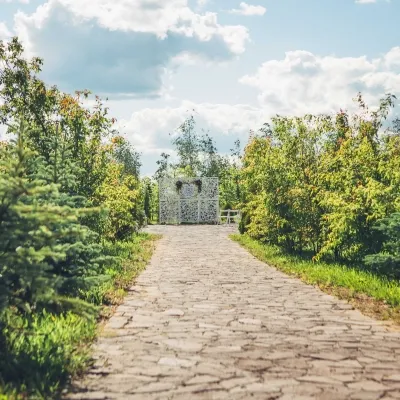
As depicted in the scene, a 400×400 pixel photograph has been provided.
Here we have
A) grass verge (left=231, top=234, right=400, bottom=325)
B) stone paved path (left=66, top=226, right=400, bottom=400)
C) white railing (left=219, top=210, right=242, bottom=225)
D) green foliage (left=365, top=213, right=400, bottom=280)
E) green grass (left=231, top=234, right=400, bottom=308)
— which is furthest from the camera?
white railing (left=219, top=210, right=242, bottom=225)

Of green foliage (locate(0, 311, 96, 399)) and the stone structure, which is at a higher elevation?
the stone structure

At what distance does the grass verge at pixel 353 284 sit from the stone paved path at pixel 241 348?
338mm

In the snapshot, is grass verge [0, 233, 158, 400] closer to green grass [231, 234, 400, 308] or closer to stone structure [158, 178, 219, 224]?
green grass [231, 234, 400, 308]

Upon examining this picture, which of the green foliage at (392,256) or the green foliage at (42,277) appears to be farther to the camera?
the green foliage at (392,256)

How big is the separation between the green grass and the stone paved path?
622 mm

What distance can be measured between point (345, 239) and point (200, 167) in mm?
49035

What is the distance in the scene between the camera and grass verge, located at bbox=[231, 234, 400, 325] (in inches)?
330

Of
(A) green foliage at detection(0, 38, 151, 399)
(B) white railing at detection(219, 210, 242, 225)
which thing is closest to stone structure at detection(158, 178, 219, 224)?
(B) white railing at detection(219, 210, 242, 225)

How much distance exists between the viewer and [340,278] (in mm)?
10750

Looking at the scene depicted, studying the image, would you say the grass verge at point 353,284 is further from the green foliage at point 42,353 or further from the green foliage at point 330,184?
the green foliage at point 42,353

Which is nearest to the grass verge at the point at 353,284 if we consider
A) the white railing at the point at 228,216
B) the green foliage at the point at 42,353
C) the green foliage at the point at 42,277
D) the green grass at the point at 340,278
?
the green grass at the point at 340,278

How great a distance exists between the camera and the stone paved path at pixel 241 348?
4.66 m

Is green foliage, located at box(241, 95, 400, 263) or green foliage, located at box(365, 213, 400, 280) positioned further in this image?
green foliage, located at box(241, 95, 400, 263)

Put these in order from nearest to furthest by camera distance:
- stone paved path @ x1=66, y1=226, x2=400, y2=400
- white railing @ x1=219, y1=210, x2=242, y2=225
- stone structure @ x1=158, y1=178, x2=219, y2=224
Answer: stone paved path @ x1=66, y1=226, x2=400, y2=400
white railing @ x1=219, y1=210, x2=242, y2=225
stone structure @ x1=158, y1=178, x2=219, y2=224
